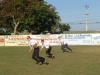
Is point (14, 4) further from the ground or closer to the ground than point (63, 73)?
further from the ground

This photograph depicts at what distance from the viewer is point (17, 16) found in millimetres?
53938

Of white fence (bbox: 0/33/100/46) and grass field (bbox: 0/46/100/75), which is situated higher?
white fence (bbox: 0/33/100/46)

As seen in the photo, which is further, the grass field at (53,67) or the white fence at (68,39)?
the white fence at (68,39)

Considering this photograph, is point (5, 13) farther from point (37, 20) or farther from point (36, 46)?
point (36, 46)

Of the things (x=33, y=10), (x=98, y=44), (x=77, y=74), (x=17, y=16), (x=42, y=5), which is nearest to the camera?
(x=77, y=74)

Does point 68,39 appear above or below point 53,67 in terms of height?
above

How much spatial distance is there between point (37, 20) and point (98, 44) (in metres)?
25.3

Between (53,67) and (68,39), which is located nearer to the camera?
(53,67)

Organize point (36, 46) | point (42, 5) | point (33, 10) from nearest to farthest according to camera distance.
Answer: point (36, 46)
point (33, 10)
point (42, 5)

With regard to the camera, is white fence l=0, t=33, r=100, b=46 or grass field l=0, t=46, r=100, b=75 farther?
white fence l=0, t=33, r=100, b=46

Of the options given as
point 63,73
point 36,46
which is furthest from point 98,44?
point 63,73

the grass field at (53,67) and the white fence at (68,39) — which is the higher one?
the white fence at (68,39)

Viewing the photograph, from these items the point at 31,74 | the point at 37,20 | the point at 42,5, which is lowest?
the point at 31,74

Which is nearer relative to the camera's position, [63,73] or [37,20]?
[63,73]
